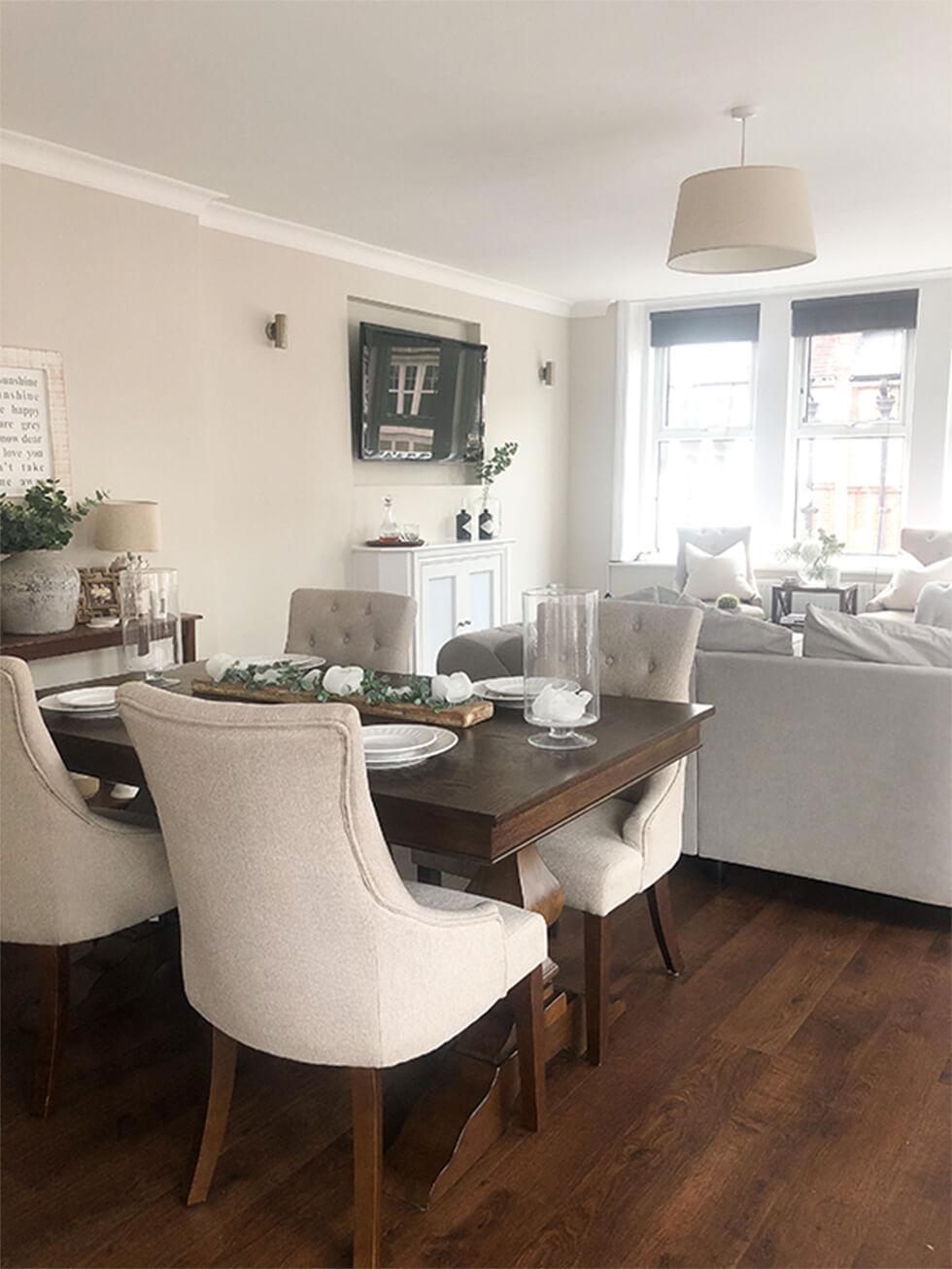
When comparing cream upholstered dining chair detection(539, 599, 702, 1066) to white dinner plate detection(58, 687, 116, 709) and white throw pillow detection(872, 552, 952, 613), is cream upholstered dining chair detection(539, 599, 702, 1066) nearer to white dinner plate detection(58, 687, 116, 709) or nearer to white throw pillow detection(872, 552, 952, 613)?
white dinner plate detection(58, 687, 116, 709)

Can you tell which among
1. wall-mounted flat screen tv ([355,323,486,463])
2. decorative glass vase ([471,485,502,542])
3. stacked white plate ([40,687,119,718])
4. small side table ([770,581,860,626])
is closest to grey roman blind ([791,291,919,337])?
small side table ([770,581,860,626])

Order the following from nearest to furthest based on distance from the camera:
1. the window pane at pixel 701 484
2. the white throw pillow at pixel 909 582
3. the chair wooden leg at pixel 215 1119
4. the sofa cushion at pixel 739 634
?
the chair wooden leg at pixel 215 1119 < the sofa cushion at pixel 739 634 < the white throw pillow at pixel 909 582 < the window pane at pixel 701 484

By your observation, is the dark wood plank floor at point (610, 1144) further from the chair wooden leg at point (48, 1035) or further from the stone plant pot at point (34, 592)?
the stone plant pot at point (34, 592)

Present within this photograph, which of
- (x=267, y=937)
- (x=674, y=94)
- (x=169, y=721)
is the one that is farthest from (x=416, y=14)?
(x=267, y=937)

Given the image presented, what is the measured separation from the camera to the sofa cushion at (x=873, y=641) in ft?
9.84

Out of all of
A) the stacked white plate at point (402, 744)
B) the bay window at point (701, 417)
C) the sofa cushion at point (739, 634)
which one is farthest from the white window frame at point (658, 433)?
the stacked white plate at point (402, 744)

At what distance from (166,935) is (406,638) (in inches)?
43.0

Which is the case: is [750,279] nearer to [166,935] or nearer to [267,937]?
[166,935]

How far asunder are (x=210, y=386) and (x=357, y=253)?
1285 mm

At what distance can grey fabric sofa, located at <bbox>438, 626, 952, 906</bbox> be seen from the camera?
9.59ft

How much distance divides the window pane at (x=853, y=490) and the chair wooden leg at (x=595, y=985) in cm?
552

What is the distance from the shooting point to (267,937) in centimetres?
159

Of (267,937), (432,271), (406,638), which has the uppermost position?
(432,271)

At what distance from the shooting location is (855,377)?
278 inches
